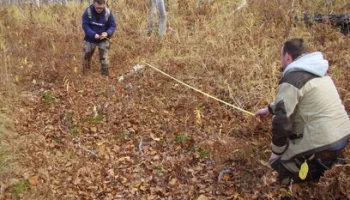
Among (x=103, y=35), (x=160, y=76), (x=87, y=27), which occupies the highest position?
(x=87, y=27)

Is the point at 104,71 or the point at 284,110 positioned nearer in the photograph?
the point at 284,110

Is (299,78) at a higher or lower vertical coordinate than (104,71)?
higher

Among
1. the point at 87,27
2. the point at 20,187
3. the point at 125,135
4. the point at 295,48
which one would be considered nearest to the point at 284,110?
the point at 295,48

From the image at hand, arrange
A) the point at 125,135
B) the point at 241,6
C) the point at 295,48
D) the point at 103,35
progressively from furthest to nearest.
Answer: the point at 241,6 < the point at 103,35 < the point at 125,135 < the point at 295,48

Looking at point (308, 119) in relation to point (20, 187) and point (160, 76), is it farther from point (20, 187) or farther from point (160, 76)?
point (160, 76)

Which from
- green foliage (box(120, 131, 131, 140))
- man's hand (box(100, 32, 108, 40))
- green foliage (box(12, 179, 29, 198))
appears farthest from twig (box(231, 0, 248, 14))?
green foliage (box(12, 179, 29, 198))

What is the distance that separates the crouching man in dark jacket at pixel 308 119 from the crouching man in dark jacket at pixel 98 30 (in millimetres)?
5128

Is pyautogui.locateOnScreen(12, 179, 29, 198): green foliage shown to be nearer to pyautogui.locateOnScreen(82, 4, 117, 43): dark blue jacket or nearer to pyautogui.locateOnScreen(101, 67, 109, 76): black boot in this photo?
pyautogui.locateOnScreen(101, 67, 109, 76): black boot

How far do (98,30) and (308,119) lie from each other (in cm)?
575

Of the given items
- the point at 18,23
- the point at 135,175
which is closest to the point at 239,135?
the point at 135,175

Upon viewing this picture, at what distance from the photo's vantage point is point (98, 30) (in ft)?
26.8

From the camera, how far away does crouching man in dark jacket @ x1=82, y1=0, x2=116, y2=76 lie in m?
7.95

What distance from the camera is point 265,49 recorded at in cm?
761

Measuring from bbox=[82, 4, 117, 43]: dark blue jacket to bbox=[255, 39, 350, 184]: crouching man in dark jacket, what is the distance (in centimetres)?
524
